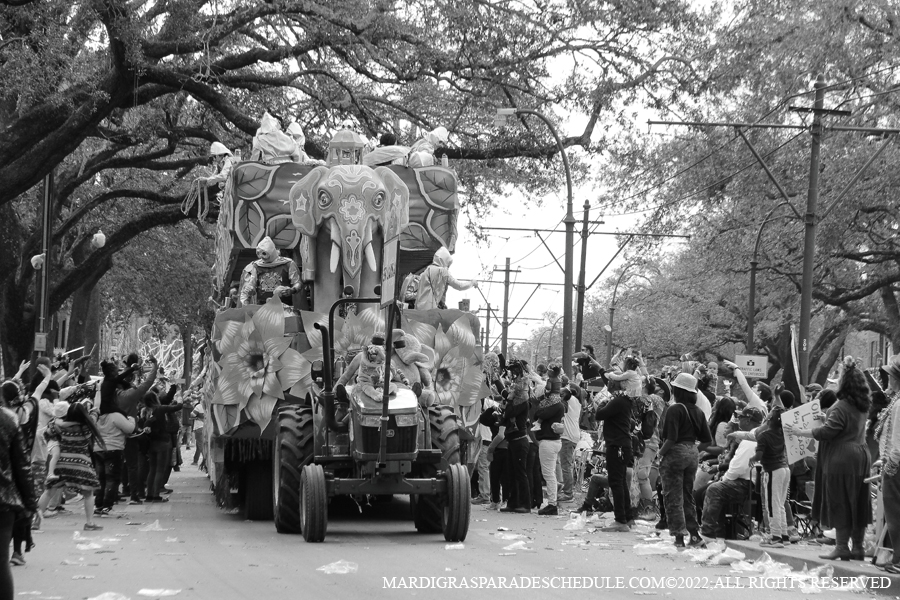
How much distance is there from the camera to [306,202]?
1480cm

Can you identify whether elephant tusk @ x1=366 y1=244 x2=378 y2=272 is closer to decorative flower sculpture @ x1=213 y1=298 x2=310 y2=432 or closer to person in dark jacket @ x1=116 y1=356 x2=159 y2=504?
decorative flower sculpture @ x1=213 y1=298 x2=310 y2=432

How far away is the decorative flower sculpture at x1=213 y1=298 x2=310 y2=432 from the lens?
13859 millimetres

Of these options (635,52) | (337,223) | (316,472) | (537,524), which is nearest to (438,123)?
(635,52)

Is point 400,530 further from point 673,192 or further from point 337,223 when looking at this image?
point 673,192

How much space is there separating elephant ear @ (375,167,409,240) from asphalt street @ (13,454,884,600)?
3434mm

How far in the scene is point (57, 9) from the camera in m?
18.0

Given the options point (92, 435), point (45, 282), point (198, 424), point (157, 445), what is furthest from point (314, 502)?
point (198, 424)

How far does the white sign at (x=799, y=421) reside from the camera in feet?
39.3

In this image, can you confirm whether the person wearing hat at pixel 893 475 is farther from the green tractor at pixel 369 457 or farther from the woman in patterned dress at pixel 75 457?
the woman in patterned dress at pixel 75 457

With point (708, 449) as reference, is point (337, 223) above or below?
above

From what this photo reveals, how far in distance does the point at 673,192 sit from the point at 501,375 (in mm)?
10187

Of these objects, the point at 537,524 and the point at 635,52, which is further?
the point at 635,52

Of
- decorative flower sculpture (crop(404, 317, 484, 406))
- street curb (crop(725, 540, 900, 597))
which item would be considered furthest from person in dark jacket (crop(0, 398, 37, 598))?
decorative flower sculpture (crop(404, 317, 484, 406))

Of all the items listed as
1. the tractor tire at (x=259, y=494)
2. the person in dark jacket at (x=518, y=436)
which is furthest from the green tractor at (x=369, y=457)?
the person in dark jacket at (x=518, y=436)
